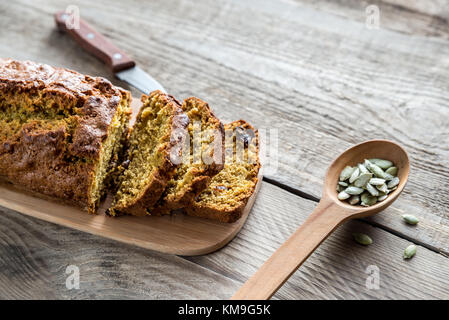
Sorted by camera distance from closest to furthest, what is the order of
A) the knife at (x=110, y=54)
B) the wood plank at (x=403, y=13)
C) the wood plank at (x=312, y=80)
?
1. the wood plank at (x=312, y=80)
2. the knife at (x=110, y=54)
3. the wood plank at (x=403, y=13)

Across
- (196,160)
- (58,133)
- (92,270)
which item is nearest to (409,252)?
(196,160)

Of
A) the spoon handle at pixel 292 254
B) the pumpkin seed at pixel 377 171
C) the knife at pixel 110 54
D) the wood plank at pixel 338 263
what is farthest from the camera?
the knife at pixel 110 54

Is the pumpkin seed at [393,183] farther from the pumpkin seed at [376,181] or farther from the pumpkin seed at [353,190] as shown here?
the pumpkin seed at [353,190]

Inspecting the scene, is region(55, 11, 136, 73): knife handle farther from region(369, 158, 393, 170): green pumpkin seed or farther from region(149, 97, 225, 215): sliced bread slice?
region(369, 158, 393, 170): green pumpkin seed

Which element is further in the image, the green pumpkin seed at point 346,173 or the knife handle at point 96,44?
the knife handle at point 96,44

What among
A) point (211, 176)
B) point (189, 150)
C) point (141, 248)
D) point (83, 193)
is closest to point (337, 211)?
point (211, 176)

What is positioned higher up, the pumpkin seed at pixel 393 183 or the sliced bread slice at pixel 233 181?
the pumpkin seed at pixel 393 183

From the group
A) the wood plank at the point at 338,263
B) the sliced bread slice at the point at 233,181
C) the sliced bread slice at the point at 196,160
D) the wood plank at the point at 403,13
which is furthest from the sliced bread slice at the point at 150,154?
the wood plank at the point at 403,13
